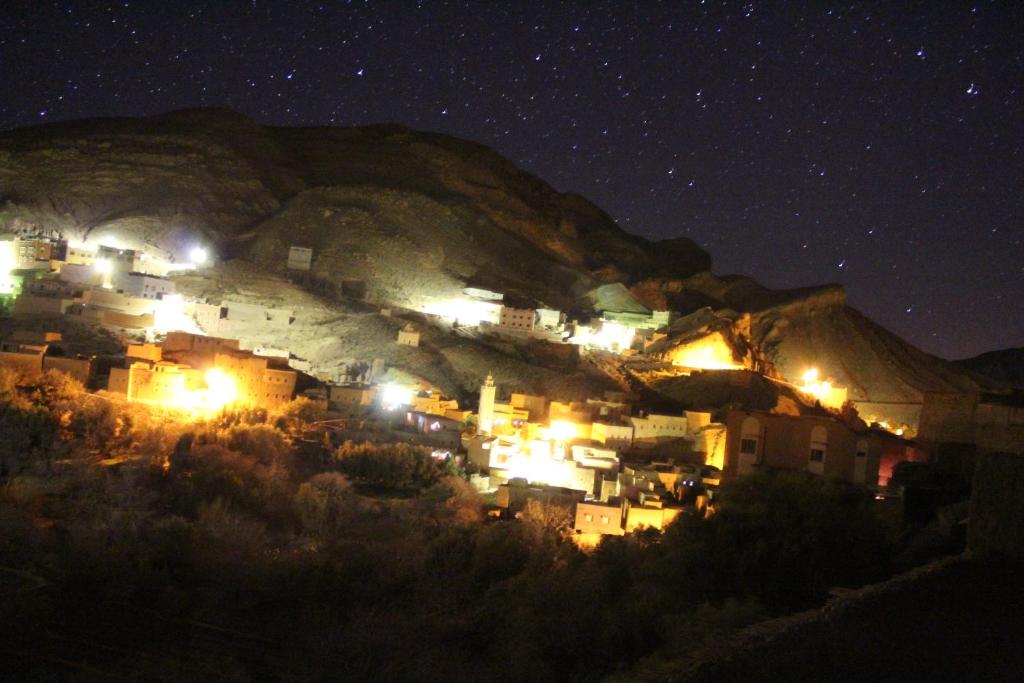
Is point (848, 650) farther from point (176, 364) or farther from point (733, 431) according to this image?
point (176, 364)

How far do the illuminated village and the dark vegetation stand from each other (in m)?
1.74

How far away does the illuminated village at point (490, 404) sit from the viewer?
49.8 feet

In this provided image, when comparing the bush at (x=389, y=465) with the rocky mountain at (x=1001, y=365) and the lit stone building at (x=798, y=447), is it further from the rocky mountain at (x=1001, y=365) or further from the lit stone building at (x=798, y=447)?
the rocky mountain at (x=1001, y=365)

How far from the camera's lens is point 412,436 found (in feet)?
63.1

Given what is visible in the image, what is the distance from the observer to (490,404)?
2072cm

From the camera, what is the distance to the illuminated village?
15.2 meters

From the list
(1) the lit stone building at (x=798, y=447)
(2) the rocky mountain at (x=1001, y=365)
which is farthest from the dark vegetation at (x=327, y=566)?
(2) the rocky mountain at (x=1001, y=365)

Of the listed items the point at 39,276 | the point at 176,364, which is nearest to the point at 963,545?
the point at 176,364

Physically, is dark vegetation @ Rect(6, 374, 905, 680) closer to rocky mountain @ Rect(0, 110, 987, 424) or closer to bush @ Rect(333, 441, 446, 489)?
bush @ Rect(333, 441, 446, 489)

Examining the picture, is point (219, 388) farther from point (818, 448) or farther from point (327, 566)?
point (818, 448)

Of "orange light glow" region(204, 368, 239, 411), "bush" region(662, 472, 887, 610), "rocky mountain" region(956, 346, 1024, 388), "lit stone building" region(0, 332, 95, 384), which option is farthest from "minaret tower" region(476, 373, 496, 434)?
"rocky mountain" region(956, 346, 1024, 388)

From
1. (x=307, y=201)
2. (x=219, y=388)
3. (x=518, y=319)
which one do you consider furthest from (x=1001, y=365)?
(x=219, y=388)

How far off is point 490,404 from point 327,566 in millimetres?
9259

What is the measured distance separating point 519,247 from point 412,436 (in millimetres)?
25879
